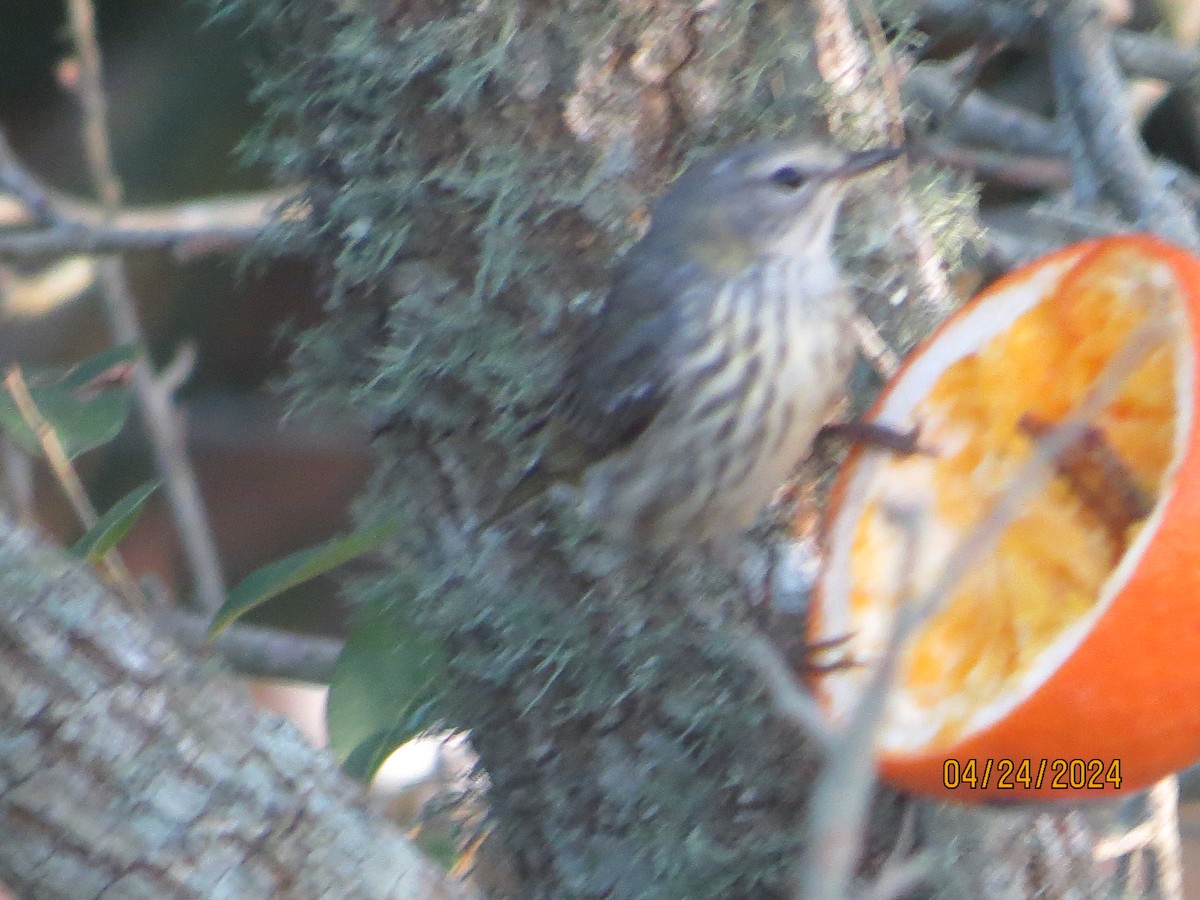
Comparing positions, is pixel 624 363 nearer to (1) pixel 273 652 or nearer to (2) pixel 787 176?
(2) pixel 787 176

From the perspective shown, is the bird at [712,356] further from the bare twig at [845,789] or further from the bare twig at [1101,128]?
the bare twig at [845,789]

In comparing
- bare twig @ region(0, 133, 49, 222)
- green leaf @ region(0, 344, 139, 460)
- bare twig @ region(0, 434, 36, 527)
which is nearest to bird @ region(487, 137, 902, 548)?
green leaf @ region(0, 344, 139, 460)

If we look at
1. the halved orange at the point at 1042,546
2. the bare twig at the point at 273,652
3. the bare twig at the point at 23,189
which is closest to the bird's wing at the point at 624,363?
the halved orange at the point at 1042,546

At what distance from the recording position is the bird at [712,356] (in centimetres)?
151

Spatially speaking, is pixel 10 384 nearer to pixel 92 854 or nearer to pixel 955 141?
pixel 92 854

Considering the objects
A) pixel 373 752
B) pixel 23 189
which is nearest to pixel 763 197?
pixel 373 752

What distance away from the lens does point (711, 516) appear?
157cm

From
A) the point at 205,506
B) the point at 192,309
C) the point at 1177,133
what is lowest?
the point at 205,506

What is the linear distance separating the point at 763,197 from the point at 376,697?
2.53 feet

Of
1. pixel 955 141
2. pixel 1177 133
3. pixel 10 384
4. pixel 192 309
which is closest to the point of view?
pixel 10 384

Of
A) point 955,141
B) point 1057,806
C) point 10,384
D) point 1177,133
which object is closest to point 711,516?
point 1057,806

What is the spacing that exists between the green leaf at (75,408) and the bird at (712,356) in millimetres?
571

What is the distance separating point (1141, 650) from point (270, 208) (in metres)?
1.27

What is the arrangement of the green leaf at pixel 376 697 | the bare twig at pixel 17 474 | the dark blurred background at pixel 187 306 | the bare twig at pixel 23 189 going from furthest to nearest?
the dark blurred background at pixel 187 306
the bare twig at pixel 17 474
the bare twig at pixel 23 189
the green leaf at pixel 376 697
